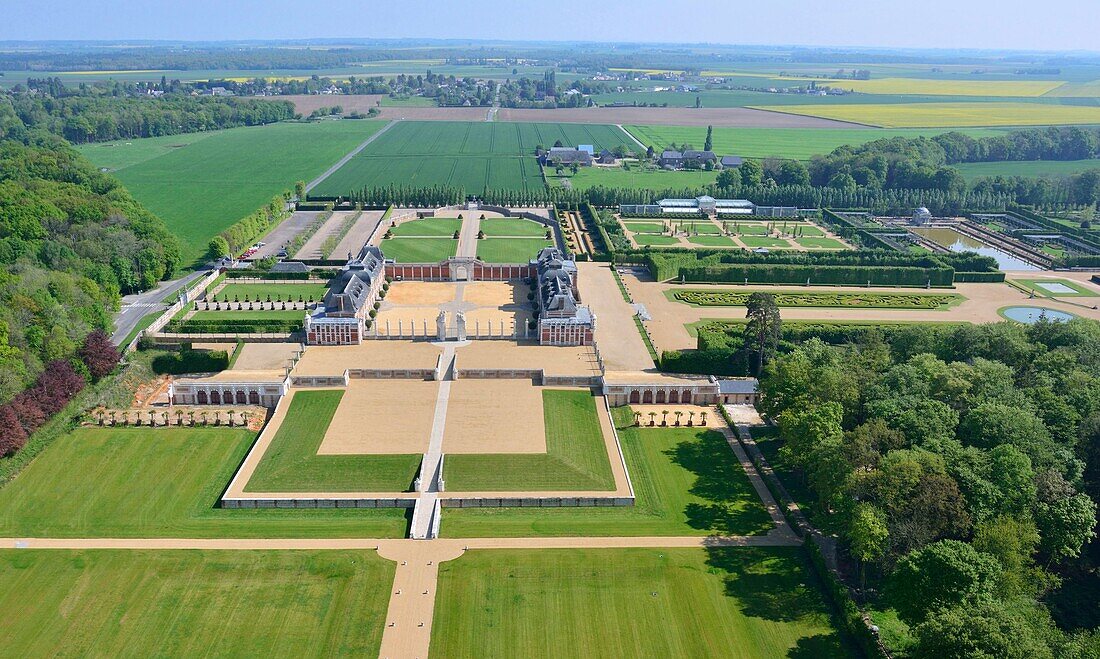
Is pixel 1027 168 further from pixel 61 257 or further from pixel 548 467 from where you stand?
pixel 61 257

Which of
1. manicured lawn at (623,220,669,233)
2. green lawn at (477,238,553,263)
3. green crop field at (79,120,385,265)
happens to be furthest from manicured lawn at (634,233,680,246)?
green crop field at (79,120,385,265)

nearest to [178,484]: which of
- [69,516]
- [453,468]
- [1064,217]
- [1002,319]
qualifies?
[69,516]

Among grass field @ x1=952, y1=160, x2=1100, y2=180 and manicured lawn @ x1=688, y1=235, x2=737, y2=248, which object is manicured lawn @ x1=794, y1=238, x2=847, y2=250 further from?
grass field @ x1=952, y1=160, x2=1100, y2=180

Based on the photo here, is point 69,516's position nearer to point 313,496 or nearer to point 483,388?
point 313,496

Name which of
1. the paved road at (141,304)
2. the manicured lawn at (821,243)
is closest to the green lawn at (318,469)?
the paved road at (141,304)

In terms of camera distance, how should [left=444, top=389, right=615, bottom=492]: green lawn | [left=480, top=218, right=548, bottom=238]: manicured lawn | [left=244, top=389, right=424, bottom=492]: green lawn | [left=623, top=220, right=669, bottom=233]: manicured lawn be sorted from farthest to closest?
[left=623, top=220, right=669, bottom=233]: manicured lawn
[left=480, top=218, right=548, bottom=238]: manicured lawn
[left=444, top=389, right=615, bottom=492]: green lawn
[left=244, top=389, right=424, bottom=492]: green lawn
